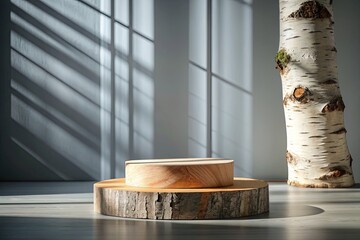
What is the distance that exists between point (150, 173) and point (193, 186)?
0.79 ft

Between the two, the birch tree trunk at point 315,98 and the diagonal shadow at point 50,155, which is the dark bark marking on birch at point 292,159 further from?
the diagonal shadow at point 50,155

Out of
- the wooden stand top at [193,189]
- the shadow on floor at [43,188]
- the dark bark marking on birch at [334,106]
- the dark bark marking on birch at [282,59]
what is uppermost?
the dark bark marking on birch at [282,59]

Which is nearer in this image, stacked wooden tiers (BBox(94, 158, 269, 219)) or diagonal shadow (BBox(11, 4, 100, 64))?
stacked wooden tiers (BBox(94, 158, 269, 219))

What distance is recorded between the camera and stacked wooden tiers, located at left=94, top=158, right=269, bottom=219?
3412mm

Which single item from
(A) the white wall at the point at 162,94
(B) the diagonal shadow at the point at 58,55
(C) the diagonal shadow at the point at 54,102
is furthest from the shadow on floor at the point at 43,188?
(B) the diagonal shadow at the point at 58,55

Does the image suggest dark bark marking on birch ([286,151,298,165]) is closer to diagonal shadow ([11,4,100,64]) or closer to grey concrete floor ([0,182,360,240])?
grey concrete floor ([0,182,360,240])

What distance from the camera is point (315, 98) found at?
5.39 m

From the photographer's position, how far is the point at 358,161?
20.5 ft

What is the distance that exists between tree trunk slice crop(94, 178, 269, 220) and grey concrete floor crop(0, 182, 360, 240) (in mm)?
84

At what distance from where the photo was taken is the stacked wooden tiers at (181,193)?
3.41 metres

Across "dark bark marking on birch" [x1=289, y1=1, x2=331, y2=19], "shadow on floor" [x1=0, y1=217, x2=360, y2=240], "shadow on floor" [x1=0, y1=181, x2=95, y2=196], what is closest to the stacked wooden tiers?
"shadow on floor" [x1=0, y1=217, x2=360, y2=240]

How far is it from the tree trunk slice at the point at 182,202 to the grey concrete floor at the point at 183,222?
3.3 inches

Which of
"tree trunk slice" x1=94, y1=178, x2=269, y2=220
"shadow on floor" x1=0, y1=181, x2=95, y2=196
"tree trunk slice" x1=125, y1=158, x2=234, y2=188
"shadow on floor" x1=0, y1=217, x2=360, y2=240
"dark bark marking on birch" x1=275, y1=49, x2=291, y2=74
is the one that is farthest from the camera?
"dark bark marking on birch" x1=275, y1=49, x2=291, y2=74

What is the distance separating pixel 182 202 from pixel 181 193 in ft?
0.17
